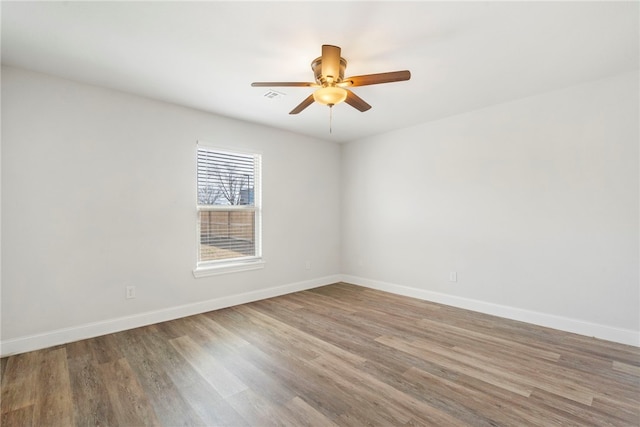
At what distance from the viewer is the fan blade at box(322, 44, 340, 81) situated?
2.03m

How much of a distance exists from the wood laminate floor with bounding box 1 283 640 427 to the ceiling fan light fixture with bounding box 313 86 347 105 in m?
2.19

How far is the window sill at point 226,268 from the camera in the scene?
147 inches

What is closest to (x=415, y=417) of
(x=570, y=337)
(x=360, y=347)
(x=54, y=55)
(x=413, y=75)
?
(x=360, y=347)

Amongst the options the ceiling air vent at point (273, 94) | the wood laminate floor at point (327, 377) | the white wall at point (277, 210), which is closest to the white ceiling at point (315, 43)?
the ceiling air vent at point (273, 94)

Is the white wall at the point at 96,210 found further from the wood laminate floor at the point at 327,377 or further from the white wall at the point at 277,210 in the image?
the wood laminate floor at the point at 327,377

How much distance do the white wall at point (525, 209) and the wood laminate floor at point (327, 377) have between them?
0.43 metres

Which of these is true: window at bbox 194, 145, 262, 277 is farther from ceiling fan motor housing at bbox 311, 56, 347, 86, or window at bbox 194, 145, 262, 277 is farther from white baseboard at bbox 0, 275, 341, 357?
ceiling fan motor housing at bbox 311, 56, 347, 86

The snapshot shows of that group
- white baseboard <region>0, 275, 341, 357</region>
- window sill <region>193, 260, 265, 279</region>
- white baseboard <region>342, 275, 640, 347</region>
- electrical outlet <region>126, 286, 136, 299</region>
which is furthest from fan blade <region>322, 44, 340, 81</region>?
white baseboard <region>342, 275, 640, 347</region>

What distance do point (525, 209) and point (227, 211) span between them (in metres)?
3.76

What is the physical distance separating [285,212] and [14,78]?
10.7 ft

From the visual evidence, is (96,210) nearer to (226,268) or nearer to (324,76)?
(226,268)

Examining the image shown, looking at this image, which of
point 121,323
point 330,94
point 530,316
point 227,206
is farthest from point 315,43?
point 530,316

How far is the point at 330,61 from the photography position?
211 cm

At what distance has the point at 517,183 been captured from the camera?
347 cm
